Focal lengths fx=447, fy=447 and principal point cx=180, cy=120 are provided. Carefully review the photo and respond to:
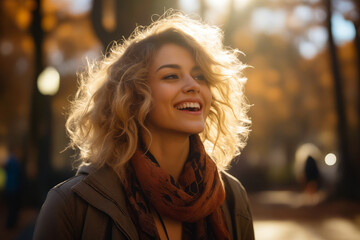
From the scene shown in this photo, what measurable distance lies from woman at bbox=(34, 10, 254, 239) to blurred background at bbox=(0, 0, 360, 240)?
115 cm

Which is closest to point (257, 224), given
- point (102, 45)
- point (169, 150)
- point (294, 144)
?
point (102, 45)

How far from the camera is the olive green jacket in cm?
256

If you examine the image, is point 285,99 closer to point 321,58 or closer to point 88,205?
point 321,58

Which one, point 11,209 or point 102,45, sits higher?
point 102,45

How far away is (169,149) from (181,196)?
377 millimetres

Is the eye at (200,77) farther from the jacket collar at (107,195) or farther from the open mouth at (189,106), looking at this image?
the jacket collar at (107,195)

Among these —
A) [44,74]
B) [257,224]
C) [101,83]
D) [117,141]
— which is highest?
[44,74]

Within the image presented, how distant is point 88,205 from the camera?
8.64ft

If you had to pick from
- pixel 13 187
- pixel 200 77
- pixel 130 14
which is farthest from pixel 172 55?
pixel 13 187

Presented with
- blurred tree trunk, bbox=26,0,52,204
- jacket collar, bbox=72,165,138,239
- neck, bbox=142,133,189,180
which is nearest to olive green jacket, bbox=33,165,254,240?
jacket collar, bbox=72,165,138,239

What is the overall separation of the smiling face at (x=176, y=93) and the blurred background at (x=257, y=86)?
4.33 ft

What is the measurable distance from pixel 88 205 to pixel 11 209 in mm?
11058

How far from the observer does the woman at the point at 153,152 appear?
265 centimetres

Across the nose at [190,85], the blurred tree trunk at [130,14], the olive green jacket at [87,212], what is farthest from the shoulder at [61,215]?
the blurred tree trunk at [130,14]
